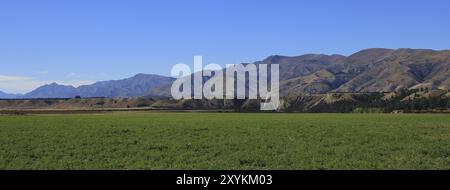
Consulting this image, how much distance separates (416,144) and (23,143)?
82.7 feet

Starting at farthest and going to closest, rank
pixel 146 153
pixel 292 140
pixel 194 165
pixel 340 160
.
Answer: pixel 292 140 → pixel 146 153 → pixel 340 160 → pixel 194 165

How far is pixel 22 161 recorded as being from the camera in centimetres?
2684

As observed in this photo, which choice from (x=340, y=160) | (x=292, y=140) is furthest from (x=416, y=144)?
(x=340, y=160)

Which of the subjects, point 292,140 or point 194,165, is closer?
point 194,165

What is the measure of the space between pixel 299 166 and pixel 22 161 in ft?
42.4

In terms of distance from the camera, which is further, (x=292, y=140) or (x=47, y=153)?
(x=292, y=140)

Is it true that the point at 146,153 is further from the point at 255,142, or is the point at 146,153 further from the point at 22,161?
the point at 255,142

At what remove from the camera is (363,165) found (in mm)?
25328

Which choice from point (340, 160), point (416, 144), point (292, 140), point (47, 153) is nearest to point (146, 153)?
point (47, 153)
